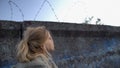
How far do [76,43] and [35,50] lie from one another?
7.59ft

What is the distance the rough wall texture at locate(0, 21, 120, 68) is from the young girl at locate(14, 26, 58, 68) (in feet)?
4.33

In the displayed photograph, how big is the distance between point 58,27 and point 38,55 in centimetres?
201

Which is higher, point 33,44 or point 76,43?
point 33,44

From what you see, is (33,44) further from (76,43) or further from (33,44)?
(76,43)

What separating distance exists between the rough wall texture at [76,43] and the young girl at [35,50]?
4.33ft

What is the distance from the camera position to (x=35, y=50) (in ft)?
11.2

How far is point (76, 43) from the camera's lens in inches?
224

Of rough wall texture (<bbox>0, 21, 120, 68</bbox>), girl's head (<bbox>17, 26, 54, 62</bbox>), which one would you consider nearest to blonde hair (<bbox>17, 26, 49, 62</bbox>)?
girl's head (<bbox>17, 26, 54, 62</bbox>)

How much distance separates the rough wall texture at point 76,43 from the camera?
15.6ft

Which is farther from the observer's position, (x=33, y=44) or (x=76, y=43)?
(x=76, y=43)

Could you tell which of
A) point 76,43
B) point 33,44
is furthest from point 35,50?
point 76,43

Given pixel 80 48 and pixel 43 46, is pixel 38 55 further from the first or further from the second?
pixel 80 48

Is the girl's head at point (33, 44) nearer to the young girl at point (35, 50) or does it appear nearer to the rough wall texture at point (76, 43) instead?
the young girl at point (35, 50)

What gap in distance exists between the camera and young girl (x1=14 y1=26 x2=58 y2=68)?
3.31m
